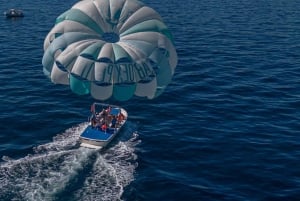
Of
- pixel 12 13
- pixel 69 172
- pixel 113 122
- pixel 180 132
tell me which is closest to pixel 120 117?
pixel 113 122

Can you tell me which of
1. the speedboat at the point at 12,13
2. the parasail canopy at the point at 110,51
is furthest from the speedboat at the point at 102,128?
the speedboat at the point at 12,13

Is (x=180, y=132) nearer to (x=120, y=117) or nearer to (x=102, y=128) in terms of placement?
(x=120, y=117)

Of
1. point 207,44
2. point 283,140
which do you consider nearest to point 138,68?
point 283,140

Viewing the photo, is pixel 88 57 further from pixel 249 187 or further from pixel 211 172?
pixel 249 187

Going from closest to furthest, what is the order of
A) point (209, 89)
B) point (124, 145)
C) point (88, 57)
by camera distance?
point (88, 57) < point (124, 145) < point (209, 89)

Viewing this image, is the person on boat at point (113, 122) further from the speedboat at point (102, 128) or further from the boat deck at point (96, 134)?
the boat deck at point (96, 134)

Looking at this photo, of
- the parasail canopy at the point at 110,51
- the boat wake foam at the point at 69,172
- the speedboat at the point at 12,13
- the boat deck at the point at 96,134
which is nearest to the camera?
the boat wake foam at the point at 69,172
